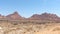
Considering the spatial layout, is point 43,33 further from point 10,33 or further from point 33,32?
point 10,33

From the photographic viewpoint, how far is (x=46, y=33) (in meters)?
9.79

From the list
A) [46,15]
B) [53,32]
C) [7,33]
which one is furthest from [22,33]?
[46,15]

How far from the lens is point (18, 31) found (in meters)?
10.2

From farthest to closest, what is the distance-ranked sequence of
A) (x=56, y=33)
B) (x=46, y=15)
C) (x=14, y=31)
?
(x=46, y=15)
(x=14, y=31)
(x=56, y=33)

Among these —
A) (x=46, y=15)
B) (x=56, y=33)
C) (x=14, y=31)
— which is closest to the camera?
(x=56, y=33)

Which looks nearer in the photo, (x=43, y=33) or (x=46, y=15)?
(x=43, y=33)

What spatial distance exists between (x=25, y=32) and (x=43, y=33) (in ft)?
4.64

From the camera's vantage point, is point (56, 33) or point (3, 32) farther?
point (3, 32)

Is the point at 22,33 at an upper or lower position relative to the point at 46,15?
lower

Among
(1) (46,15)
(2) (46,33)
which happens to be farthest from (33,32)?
(1) (46,15)

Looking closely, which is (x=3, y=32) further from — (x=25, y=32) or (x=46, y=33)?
(x=46, y=33)

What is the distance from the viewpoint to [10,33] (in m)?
10.2

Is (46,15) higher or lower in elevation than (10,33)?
higher

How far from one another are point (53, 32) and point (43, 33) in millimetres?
741
